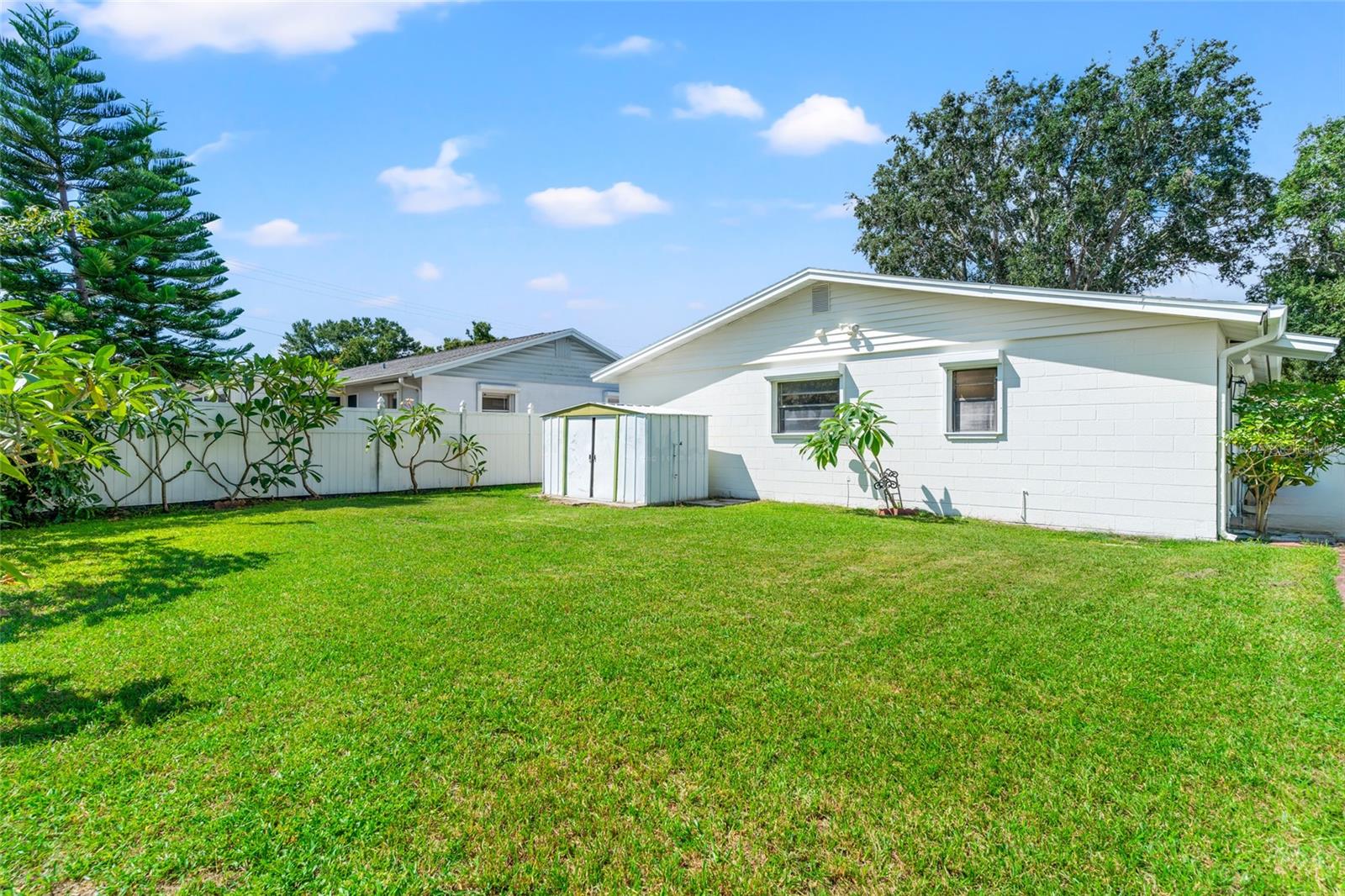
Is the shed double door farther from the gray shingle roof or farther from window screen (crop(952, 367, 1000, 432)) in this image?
the gray shingle roof

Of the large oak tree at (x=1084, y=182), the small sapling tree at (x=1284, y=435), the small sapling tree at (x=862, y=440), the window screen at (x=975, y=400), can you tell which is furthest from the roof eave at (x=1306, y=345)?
the large oak tree at (x=1084, y=182)

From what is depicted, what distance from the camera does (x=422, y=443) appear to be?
1202cm

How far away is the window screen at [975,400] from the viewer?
828cm

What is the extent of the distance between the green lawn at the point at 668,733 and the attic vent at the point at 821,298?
19.2ft

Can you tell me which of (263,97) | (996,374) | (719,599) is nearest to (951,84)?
(996,374)

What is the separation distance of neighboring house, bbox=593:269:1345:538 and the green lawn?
2573mm

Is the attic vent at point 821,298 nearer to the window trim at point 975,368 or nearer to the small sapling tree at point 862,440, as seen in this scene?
the small sapling tree at point 862,440

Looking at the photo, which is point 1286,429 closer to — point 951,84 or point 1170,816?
point 1170,816

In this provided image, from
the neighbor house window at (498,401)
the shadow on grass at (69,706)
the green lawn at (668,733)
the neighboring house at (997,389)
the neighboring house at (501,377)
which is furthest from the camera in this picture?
the neighbor house window at (498,401)

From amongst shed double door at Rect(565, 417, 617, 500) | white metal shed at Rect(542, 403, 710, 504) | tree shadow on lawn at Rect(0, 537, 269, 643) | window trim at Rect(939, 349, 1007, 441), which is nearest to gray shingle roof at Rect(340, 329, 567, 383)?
white metal shed at Rect(542, 403, 710, 504)

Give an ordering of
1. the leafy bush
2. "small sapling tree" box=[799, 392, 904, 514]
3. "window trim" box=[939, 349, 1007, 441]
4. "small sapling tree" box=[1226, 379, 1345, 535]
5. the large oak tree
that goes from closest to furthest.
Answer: "small sapling tree" box=[1226, 379, 1345, 535] → the leafy bush → "window trim" box=[939, 349, 1007, 441] → "small sapling tree" box=[799, 392, 904, 514] → the large oak tree

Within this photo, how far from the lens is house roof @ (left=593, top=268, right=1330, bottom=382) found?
6383 mm

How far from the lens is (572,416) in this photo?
10.5 meters

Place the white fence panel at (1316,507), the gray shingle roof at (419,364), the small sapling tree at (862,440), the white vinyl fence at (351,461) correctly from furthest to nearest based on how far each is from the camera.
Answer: the gray shingle roof at (419,364) → the white vinyl fence at (351,461) → the small sapling tree at (862,440) → the white fence panel at (1316,507)
